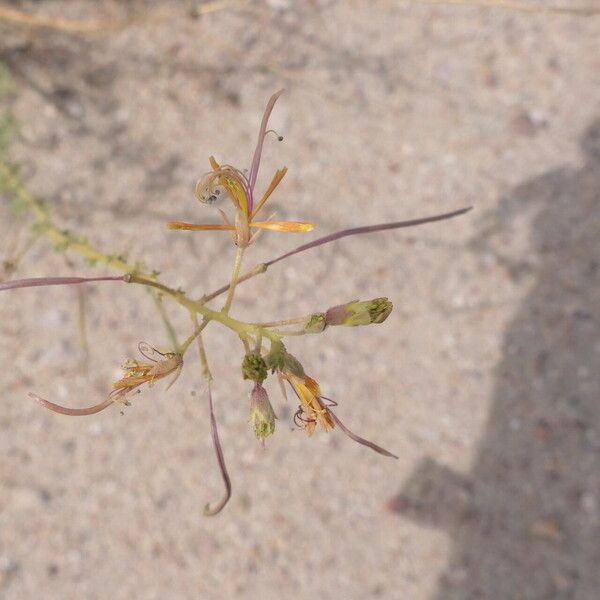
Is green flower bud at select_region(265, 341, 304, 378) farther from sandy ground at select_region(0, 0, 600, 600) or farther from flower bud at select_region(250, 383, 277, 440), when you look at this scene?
sandy ground at select_region(0, 0, 600, 600)

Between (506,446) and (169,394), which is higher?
(169,394)

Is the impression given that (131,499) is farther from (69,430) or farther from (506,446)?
(506,446)

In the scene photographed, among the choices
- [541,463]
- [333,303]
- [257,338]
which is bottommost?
[541,463]

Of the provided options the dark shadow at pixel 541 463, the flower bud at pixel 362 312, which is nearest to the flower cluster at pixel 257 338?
the flower bud at pixel 362 312

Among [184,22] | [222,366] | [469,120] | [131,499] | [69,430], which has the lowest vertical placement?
[131,499]

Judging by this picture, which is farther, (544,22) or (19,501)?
(544,22)

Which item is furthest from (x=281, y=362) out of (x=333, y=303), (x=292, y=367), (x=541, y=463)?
(x=541, y=463)

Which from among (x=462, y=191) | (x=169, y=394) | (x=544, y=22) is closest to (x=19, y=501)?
(x=169, y=394)

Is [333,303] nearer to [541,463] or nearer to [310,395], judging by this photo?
[541,463]
